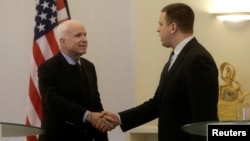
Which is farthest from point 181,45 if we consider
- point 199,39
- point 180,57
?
Answer: point 199,39

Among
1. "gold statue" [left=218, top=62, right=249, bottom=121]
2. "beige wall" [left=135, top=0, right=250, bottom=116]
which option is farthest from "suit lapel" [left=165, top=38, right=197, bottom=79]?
"beige wall" [left=135, top=0, right=250, bottom=116]

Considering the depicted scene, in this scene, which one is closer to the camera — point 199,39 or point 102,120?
point 102,120

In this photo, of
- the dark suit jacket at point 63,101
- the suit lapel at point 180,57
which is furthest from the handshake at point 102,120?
the suit lapel at point 180,57

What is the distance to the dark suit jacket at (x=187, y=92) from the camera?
2.83 meters

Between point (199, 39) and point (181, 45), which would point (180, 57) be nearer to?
point (181, 45)

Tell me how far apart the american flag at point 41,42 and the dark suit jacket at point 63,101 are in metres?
1.07

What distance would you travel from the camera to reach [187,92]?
2902 mm

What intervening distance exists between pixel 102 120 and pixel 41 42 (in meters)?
1.43

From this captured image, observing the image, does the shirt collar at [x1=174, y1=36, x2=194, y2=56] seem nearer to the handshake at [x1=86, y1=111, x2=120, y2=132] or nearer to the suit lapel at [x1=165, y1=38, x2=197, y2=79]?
the suit lapel at [x1=165, y1=38, x2=197, y2=79]

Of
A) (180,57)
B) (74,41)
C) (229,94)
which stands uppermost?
(74,41)

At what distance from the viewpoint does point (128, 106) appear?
4824 millimetres

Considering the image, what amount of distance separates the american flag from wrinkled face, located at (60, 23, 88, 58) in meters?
1.05

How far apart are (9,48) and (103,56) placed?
931 mm

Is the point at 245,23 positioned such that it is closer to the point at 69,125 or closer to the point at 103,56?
the point at 103,56
